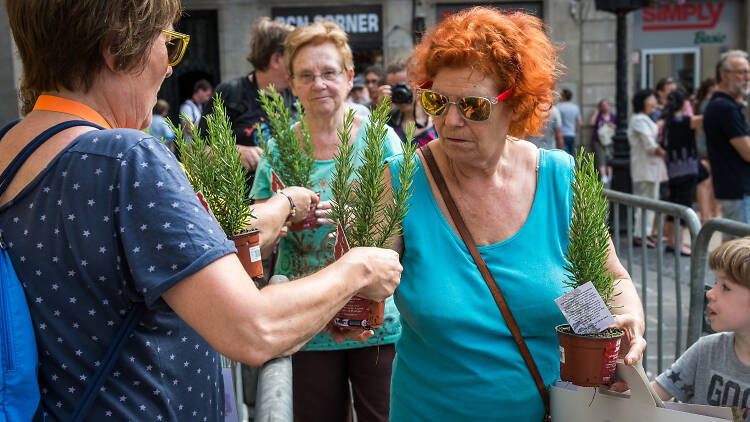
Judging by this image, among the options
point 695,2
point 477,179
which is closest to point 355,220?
point 477,179

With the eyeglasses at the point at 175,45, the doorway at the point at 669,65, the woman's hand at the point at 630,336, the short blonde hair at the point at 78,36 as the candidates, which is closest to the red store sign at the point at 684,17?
the doorway at the point at 669,65

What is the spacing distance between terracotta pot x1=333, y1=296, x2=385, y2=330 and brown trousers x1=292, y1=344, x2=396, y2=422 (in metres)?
1.26

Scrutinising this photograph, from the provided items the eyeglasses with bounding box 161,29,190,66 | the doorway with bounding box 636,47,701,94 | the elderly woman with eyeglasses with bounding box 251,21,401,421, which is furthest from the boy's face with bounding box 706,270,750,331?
the doorway with bounding box 636,47,701,94

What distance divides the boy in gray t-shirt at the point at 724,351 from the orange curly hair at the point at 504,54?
1039 mm

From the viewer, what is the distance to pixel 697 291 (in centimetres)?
378

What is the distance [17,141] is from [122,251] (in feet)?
1.02

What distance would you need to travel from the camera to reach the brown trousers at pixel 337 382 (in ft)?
10.2

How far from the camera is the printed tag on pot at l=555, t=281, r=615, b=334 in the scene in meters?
1.77

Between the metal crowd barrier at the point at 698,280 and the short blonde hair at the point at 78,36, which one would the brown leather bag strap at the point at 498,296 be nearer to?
the short blonde hair at the point at 78,36

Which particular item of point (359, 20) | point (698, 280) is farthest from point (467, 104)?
point (359, 20)

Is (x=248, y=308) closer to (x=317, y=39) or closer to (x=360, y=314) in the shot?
(x=360, y=314)

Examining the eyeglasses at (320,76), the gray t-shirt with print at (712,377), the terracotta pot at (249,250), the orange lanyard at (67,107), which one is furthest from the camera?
the eyeglasses at (320,76)

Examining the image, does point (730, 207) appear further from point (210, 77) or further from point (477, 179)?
point (210, 77)

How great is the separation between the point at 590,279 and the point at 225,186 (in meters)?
0.94
